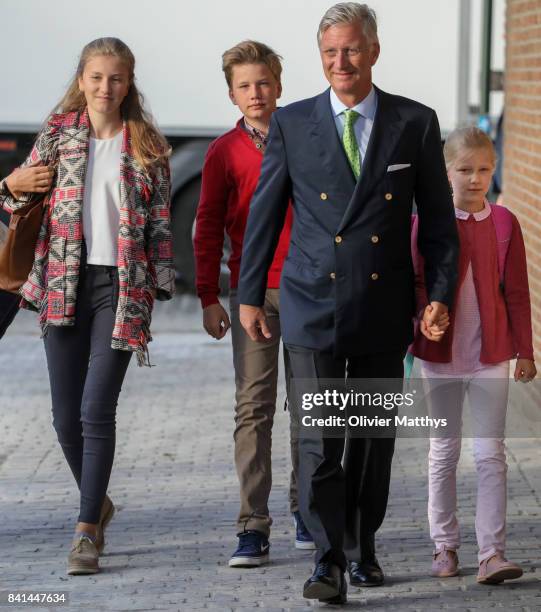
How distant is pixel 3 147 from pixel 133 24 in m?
1.63

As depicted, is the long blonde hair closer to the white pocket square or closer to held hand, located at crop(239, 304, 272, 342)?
held hand, located at crop(239, 304, 272, 342)


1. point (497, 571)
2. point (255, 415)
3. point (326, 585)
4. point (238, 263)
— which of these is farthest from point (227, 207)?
point (497, 571)

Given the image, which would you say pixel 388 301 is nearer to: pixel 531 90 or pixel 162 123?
pixel 531 90

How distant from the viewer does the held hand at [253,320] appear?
16.2 ft

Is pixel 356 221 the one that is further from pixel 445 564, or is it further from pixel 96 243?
pixel 445 564

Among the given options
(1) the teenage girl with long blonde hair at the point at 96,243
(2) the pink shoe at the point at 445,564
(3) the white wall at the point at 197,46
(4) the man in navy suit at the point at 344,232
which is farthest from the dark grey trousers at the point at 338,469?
(3) the white wall at the point at 197,46

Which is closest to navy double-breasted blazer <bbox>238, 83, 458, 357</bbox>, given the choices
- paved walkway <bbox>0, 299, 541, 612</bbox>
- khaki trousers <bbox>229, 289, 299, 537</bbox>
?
khaki trousers <bbox>229, 289, 299, 537</bbox>

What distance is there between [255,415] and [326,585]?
0.88 meters

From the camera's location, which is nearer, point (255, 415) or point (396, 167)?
point (396, 167)

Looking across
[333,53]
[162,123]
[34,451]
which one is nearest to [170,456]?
[34,451]

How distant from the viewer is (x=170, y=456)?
23.9 feet

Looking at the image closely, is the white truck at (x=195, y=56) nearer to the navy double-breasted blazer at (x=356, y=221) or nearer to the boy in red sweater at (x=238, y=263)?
the boy in red sweater at (x=238, y=263)

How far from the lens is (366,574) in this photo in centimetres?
499

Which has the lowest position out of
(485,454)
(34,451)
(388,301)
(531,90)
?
(34,451)
